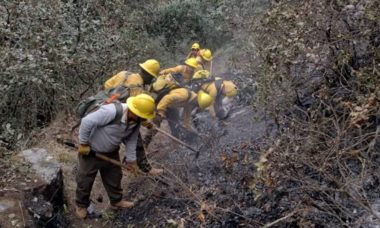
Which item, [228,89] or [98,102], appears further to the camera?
[228,89]

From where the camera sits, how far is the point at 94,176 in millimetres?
6121

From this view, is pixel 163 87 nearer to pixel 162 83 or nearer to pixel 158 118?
pixel 162 83

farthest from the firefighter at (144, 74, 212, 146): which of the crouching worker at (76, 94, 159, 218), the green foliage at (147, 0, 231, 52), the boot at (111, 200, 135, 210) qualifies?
the green foliage at (147, 0, 231, 52)

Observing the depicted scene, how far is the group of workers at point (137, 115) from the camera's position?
5660mm

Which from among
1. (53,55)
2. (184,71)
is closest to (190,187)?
(184,71)

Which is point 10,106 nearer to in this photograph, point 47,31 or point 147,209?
point 47,31

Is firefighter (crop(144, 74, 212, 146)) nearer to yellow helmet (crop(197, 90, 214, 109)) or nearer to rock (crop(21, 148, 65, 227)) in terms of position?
yellow helmet (crop(197, 90, 214, 109))

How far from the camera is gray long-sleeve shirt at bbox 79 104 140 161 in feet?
18.2

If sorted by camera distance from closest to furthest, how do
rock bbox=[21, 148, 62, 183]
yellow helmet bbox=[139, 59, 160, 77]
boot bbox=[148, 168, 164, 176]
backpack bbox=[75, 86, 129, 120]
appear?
backpack bbox=[75, 86, 129, 120] → rock bbox=[21, 148, 62, 183] → boot bbox=[148, 168, 164, 176] → yellow helmet bbox=[139, 59, 160, 77]

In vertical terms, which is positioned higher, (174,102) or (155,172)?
(174,102)

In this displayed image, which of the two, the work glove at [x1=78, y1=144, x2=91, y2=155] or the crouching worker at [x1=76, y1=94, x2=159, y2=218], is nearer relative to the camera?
the crouching worker at [x1=76, y1=94, x2=159, y2=218]

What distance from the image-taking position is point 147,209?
20.9ft

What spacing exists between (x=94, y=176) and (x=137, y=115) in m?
1.06

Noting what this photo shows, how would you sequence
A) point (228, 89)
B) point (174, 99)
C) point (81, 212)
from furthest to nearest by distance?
point (228, 89) < point (174, 99) < point (81, 212)
